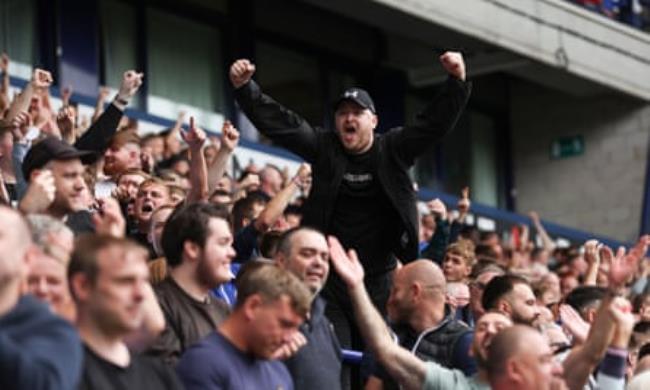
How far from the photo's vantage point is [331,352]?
880cm

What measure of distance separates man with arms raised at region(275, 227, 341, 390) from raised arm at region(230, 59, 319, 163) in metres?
2.22

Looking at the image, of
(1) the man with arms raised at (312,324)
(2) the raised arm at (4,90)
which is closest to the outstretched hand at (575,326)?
(1) the man with arms raised at (312,324)

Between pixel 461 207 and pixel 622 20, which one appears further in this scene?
pixel 622 20

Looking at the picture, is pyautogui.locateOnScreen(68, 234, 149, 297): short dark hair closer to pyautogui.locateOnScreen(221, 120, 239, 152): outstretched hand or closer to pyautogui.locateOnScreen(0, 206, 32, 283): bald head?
pyautogui.locateOnScreen(0, 206, 32, 283): bald head

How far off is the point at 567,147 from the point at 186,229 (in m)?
18.7

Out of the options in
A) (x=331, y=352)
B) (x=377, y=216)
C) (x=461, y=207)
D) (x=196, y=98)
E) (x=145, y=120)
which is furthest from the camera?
(x=196, y=98)

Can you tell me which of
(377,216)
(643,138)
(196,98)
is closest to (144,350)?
(377,216)

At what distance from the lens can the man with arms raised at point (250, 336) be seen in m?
7.43

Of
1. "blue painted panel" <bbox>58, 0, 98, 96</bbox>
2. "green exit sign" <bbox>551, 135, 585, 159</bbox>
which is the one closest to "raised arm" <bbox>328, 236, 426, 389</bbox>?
"blue painted panel" <bbox>58, 0, 98, 96</bbox>

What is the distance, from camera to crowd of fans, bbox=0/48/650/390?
6488 millimetres

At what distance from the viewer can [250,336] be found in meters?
7.51

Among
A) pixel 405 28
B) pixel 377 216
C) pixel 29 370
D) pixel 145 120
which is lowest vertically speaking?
pixel 29 370

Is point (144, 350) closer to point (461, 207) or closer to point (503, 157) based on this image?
point (461, 207)

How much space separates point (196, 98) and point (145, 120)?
138 inches
